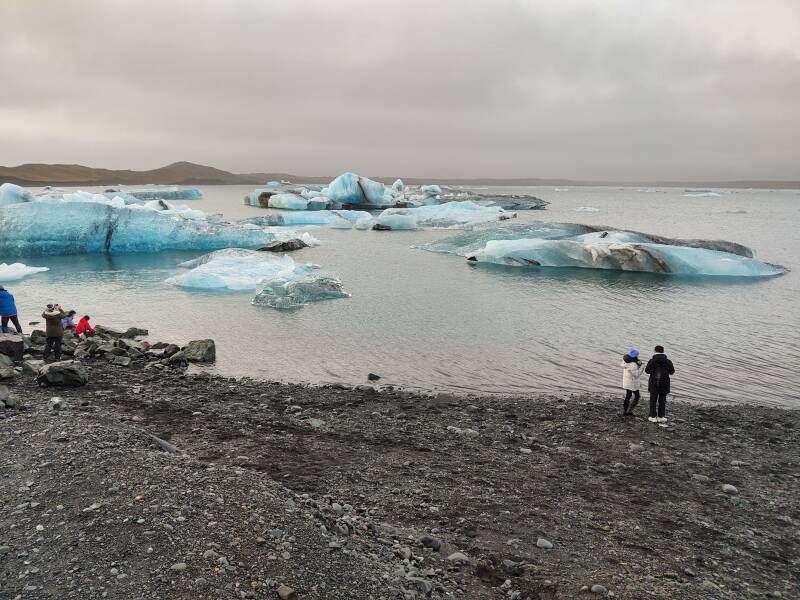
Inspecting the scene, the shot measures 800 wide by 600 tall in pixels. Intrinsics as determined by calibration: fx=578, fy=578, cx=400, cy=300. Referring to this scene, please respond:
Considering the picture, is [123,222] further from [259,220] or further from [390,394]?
[390,394]

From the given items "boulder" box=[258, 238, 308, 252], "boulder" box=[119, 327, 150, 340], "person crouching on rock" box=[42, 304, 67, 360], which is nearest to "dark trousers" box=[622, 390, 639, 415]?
"person crouching on rock" box=[42, 304, 67, 360]

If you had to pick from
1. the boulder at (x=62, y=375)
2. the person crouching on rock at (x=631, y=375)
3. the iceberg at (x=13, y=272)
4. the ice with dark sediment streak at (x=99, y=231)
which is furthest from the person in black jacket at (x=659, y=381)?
the ice with dark sediment streak at (x=99, y=231)

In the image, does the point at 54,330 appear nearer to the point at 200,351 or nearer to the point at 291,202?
the point at 200,351

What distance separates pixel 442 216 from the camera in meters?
44.4

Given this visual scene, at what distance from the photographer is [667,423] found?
795 centimetres

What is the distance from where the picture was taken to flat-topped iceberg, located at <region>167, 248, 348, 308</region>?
52.5 feet

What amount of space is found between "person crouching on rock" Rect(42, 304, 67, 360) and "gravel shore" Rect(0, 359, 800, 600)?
1.07 meters

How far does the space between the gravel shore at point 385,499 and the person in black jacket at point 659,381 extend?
0.71ft

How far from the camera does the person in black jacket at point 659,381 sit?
7.82 meters

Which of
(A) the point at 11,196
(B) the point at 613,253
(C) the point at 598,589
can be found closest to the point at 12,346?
(C) the point at 598,589

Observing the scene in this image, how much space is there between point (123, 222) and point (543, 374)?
21547 mm

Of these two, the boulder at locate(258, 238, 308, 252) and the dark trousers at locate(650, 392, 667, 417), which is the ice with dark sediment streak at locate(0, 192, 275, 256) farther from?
the dark trousers at locate(650, 392, 667, 417)

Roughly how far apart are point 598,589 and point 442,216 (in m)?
41.2

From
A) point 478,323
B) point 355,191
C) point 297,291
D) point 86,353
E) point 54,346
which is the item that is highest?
point 355,191
